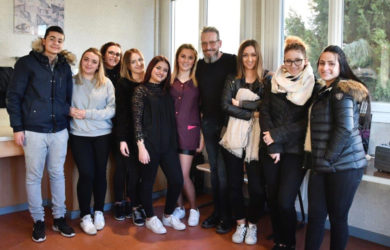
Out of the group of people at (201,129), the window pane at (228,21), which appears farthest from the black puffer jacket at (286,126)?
the window pane at (228,21)

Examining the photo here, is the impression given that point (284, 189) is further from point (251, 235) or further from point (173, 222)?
point (173, 222)

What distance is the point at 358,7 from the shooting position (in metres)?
2.66

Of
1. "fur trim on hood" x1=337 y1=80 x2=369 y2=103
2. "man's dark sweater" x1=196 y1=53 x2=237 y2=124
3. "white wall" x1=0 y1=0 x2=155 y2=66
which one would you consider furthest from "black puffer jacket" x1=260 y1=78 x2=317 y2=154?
"white wall" x1=0 y1=0 x2=155 y2=66

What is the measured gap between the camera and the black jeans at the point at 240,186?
2451 millimetres

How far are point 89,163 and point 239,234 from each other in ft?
4.11

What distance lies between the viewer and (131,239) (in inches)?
106

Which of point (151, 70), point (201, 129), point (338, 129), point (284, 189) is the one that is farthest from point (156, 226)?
point (338, 129)

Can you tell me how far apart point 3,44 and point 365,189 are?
11.3 feet

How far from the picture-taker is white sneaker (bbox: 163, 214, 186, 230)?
2854 mm

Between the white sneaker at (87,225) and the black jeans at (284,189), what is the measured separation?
1368mm

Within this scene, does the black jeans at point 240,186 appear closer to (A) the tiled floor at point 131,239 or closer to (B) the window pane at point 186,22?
(A) the tiled floor at point 131,239

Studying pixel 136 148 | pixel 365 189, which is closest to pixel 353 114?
pixel 365 189

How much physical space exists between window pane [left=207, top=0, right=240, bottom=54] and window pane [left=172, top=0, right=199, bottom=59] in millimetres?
314

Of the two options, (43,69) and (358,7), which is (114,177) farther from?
(358,7)
